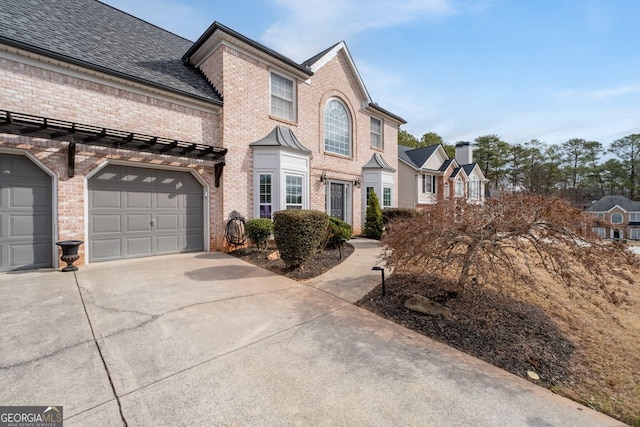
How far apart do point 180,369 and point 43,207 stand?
6.58m

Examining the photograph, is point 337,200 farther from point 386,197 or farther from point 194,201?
point 194,201

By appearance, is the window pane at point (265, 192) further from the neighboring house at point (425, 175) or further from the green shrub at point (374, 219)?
the neighboring house at point (425, 175)

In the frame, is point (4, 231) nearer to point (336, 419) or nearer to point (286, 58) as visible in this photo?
point (336, 419)

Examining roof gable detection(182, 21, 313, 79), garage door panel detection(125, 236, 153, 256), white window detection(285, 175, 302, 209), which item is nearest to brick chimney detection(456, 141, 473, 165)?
roof gable detection(182, 21, 313, 79)

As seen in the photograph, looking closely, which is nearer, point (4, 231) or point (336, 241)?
point (4, 231)

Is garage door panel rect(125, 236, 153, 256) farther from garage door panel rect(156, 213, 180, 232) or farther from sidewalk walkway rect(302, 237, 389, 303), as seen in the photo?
sidewalk walkway rect(302, 237, 389, 303)

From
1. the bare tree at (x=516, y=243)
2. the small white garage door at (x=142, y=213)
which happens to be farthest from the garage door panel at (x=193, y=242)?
the bare tree at (x=516, y=243)

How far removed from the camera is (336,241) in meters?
9.03

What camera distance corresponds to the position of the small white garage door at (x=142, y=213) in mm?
7004

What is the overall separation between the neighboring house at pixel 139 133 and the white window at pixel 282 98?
4 centimetres

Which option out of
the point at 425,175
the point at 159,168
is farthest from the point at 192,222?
the point at 425,175

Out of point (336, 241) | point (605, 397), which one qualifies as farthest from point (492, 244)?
point (336, 241)

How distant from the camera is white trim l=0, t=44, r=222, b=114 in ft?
19.2

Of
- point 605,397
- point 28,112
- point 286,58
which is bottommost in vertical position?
point 605,397
